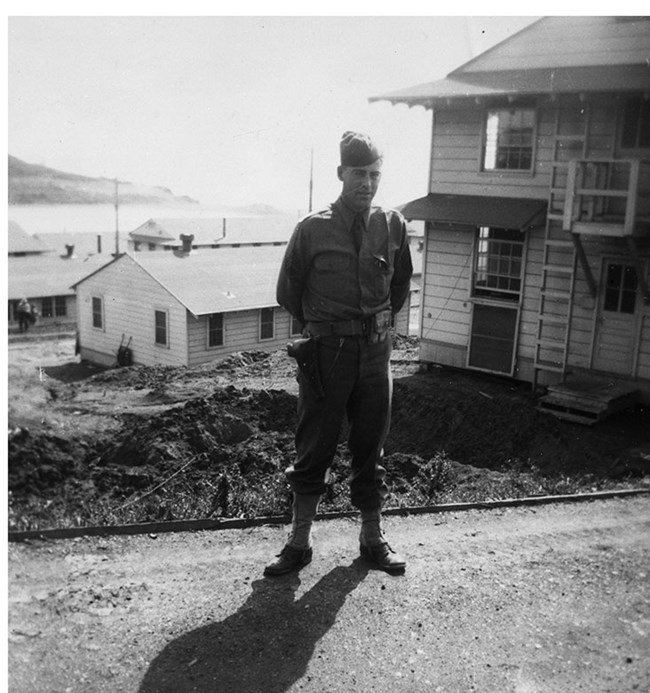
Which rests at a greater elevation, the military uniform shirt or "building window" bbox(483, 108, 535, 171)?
"building window" bbox(483, 108, 535, 171)

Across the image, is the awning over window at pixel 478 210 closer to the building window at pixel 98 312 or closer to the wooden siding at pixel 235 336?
the wooden siding at pixel 235 336

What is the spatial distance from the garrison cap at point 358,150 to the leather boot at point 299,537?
159 centimetres

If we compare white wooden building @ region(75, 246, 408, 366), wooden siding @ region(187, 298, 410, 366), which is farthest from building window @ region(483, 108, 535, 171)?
wooden siding @ region(187, 298, 410, 366)

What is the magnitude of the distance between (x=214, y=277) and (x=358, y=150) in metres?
15.8

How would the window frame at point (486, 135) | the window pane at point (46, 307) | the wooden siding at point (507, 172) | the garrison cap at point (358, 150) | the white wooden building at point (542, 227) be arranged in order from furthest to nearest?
the window pane at point (46, 307)
the window frame at point (486, 135)
the wooden siding at point (507, 172)
the white wooden building at point (542, 227)
the garrison cap at point (358, 150)

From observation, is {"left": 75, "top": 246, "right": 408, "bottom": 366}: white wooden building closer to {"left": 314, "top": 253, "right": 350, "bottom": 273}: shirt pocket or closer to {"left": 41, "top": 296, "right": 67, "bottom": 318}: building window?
{"left": 41, "top": 296, "right": 67, "bottom": 318}: building window

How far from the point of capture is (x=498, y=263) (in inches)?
458

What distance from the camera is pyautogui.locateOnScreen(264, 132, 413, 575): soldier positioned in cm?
356

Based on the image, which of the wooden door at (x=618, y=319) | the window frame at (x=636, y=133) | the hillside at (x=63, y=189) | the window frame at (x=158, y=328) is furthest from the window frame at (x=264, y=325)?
the hillside at (x=63, y=189)

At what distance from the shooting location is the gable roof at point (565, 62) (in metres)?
5.53

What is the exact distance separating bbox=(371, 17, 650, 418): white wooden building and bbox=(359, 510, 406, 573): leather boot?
14.3 ft

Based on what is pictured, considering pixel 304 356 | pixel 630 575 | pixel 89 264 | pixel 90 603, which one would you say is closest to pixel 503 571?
pixel 630 575

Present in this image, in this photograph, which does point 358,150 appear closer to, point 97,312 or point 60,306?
point 97,312

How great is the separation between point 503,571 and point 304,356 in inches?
58.4
